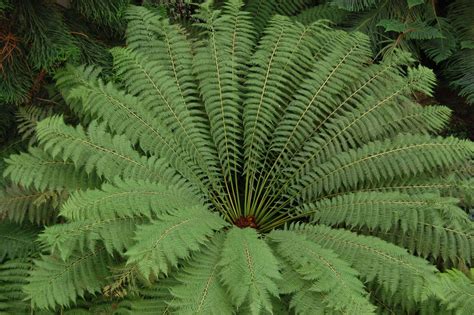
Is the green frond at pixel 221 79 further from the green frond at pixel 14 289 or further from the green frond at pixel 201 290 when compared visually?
the green frond at pixel 14 289

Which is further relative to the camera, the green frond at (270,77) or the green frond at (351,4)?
the green frond at (351,4)

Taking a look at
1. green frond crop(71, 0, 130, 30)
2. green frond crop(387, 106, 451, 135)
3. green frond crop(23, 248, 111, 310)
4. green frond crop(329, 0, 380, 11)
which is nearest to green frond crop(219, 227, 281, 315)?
green frond crop(23, 248, 111, 310)

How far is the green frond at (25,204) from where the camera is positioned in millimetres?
2764

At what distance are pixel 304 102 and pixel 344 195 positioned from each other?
815mm

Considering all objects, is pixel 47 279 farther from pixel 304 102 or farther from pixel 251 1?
pixel 251 1

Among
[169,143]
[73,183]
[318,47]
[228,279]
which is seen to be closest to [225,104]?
[169,143]

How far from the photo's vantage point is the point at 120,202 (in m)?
2.35

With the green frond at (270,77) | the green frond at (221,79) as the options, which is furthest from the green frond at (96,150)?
the green frond at (270,77)

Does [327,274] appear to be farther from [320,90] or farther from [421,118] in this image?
[421,118]

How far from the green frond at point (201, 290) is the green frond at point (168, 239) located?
0.40ft

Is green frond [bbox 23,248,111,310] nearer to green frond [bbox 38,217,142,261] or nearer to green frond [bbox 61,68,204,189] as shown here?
green frond [bbox 38,217,142,261]

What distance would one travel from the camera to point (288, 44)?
3340mm

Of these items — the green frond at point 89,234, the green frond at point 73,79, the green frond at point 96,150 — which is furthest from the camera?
the green frond at point 73,79

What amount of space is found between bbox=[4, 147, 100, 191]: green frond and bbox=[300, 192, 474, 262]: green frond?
156 cm
